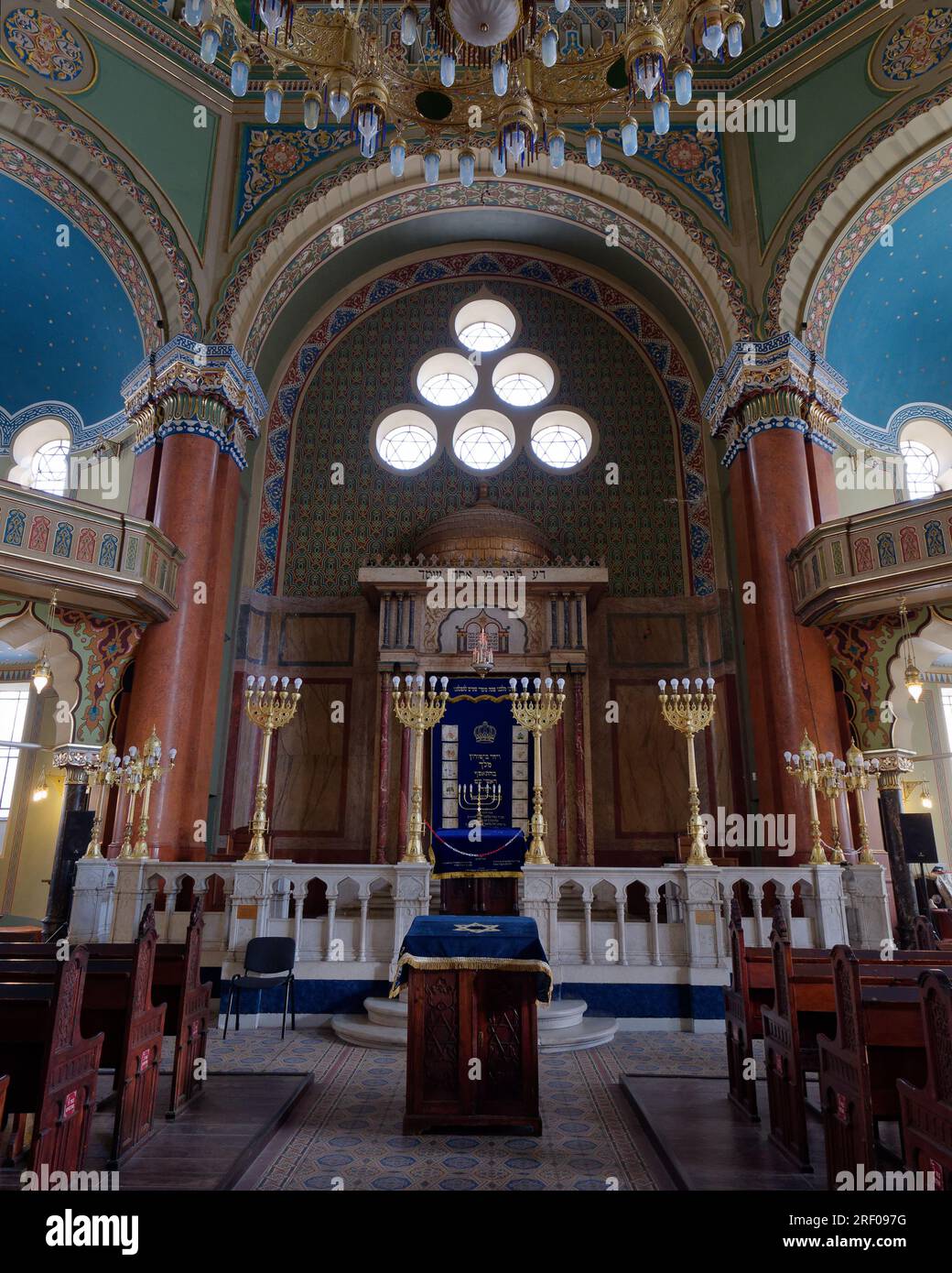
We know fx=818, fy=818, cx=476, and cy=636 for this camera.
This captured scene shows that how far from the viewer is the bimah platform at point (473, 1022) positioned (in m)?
4.58

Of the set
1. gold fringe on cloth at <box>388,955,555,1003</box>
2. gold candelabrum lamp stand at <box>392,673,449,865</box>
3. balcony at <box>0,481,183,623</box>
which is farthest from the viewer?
balcony at <box>0,481,183,623</box>

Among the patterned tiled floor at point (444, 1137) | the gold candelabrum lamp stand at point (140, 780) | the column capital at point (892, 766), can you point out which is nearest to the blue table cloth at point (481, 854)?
the patterned tiled floor at point (444, 1137)

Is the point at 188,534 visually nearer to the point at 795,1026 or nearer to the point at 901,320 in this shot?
the point at 795,1026

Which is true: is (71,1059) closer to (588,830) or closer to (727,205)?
(588,830)

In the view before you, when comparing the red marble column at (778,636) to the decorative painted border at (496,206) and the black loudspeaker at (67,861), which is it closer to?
the decorative painted border at (496,206)

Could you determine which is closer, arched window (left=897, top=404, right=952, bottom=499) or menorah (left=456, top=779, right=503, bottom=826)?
menorah (left=456, top=779, right=503, bottom=826)

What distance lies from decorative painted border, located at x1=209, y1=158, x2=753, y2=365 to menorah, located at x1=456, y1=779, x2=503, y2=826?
733 cm

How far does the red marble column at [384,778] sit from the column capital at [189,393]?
13.8ft

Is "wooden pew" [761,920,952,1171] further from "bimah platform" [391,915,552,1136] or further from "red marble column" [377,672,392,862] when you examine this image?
"red marble column" [377,672,392,862]

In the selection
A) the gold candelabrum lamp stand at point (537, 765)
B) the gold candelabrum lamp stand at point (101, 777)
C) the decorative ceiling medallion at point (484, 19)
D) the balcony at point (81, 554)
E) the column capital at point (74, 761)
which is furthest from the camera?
the column capital at point (74, 761)

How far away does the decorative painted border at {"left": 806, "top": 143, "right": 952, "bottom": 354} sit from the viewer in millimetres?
11398

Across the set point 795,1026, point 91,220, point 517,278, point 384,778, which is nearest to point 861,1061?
point 795,1026

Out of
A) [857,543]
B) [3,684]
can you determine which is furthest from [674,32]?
[3,684]

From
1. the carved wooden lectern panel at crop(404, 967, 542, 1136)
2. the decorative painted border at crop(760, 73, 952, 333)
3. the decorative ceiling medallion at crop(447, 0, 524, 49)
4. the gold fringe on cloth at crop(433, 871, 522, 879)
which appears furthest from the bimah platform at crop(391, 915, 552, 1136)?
the decorative painted border at crop(760, 73, 952, 333)
